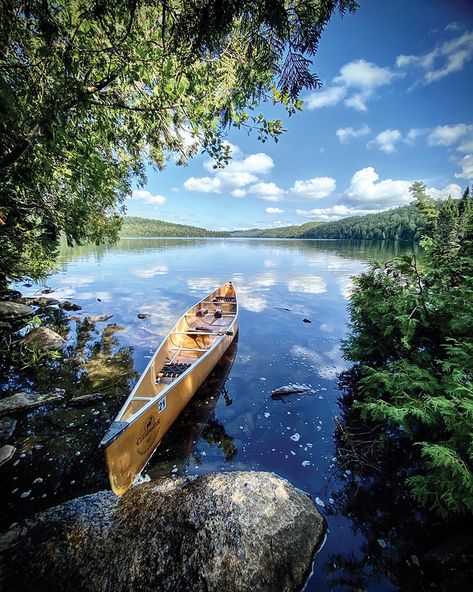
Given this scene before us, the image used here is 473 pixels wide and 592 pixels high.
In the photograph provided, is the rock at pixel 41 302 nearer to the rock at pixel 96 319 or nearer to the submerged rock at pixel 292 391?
the rock at pixel 96 319

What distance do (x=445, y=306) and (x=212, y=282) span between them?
2426 cm

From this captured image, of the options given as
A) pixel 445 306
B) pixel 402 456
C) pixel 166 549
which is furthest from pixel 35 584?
pixel 445 306

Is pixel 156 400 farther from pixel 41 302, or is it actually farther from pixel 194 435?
pixel 41 302

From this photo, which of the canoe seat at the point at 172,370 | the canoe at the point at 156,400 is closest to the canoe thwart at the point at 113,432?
the canoe at the point at 156,400

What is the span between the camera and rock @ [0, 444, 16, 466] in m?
5.47

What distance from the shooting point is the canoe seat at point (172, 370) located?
25.0 ft

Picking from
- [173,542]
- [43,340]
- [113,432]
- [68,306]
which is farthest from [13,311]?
[173,542]

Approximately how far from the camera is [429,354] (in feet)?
19.0

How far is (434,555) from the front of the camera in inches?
145

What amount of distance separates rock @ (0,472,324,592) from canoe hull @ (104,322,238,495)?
1.32 ft

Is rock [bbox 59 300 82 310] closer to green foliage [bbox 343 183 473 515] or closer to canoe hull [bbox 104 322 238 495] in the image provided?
canoe hull [bbox 104 322 238 495]

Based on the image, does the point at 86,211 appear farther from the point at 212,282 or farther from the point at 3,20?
the point at 212,282

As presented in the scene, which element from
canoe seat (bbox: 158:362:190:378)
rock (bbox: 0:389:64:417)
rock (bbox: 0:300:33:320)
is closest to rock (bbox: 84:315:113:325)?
rock (bbox: 0:300:33:320)

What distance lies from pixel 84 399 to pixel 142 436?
353 cm
